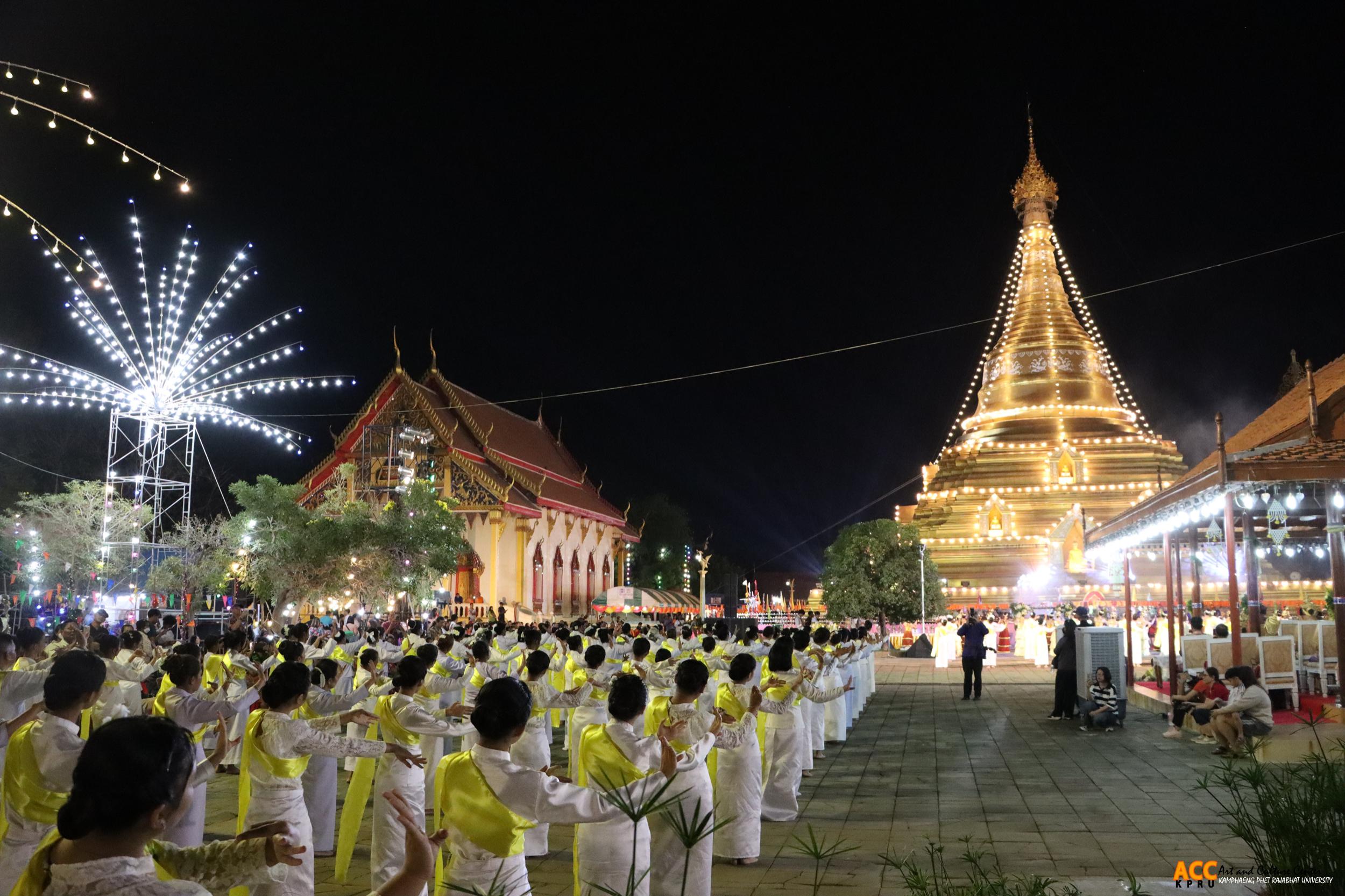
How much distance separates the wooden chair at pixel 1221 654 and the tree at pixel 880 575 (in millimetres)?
17182

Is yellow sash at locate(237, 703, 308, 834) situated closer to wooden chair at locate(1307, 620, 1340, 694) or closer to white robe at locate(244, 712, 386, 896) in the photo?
white robe at locate(244, 712, 386, 896)

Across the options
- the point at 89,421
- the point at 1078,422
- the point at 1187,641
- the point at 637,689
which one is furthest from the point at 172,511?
the point at 637,689

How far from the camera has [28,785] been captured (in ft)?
15.6

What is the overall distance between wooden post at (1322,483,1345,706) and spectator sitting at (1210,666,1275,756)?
1.01m

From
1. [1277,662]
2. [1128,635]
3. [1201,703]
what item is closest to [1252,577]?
[1277,662]

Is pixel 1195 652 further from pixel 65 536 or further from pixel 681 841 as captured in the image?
pixel 65 536

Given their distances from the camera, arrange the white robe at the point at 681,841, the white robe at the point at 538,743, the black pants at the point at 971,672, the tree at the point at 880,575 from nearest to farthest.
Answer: the white robe at the point at 681,841
the white robe at the point at 538,743
the black pants at the point at 971,672
the tree at the point at 880,575

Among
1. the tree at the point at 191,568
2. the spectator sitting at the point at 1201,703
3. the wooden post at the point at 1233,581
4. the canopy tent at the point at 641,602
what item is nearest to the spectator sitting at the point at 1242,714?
the spectator sitting at the point at 1201,703

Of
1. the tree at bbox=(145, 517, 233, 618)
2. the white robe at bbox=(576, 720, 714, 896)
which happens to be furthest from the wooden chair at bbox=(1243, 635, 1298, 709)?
the tree at bbox=(145, 517, 233, 618)

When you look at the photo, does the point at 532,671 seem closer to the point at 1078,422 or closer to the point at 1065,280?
the point at 1078,422

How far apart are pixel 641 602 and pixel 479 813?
30794 mm

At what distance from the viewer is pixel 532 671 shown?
8.41 meters

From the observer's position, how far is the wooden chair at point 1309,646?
14961mm

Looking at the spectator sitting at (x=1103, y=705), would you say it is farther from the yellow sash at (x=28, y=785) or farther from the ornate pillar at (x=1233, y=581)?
the yellow sash at (x=28, y=785)
